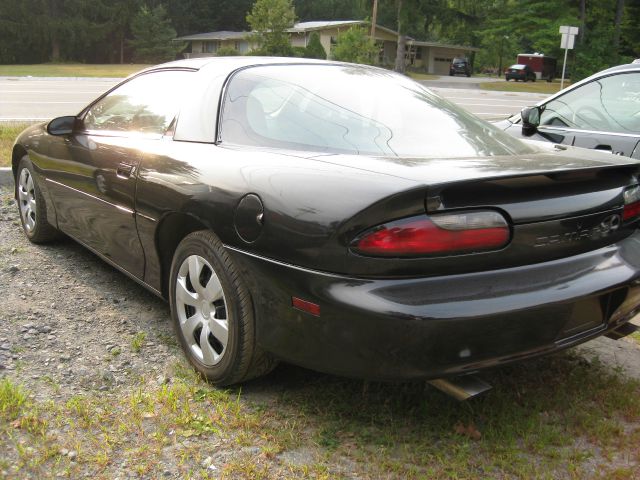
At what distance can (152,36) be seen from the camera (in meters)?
57.9

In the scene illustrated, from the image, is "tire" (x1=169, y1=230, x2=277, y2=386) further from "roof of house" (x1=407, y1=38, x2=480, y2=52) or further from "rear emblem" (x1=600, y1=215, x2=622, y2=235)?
"roof of house" (x1=407, y1=38, x2=480, y2=52)

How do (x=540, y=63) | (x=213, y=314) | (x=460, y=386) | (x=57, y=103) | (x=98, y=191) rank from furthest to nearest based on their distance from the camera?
(x=540, y=63) < (x=57, y=103) < (x=98, y=191) < (x=213, y=314) < (x=460, y=386)

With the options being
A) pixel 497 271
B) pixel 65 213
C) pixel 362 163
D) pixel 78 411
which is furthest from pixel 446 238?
pixel 65 213

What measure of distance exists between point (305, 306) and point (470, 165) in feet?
2.66

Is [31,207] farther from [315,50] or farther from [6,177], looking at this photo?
[315,50]

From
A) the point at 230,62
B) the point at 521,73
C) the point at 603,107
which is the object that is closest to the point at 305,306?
the point at 230,62

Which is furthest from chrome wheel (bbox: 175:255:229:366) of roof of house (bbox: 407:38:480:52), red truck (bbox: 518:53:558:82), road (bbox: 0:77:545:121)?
roof of house (bbox: 407:38:480:52)

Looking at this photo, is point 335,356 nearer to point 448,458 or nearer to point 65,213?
point 448,458

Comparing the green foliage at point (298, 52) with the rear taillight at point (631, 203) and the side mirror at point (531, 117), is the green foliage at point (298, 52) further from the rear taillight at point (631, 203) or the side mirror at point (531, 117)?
the rear taillight at point (631, 203)

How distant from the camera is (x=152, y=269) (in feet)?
10.7

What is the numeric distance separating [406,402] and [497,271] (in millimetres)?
824

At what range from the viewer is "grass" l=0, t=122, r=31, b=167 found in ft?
23.4

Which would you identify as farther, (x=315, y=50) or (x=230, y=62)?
(x=315, y=50)

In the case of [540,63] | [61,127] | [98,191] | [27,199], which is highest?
[540,63]
